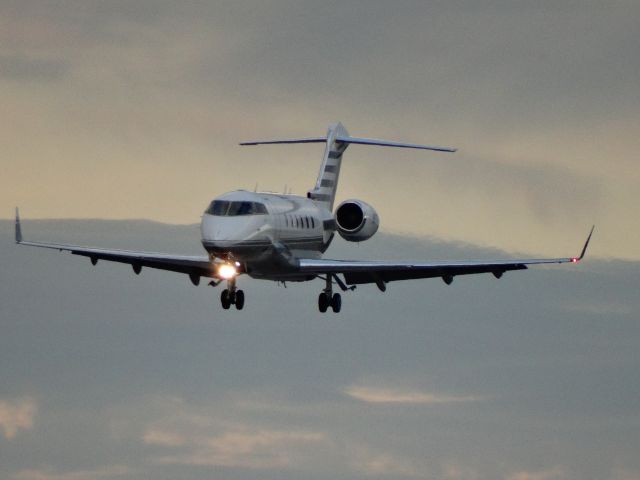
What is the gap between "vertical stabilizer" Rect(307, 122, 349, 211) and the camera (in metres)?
74.2

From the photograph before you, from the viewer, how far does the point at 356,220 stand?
70.3 meters

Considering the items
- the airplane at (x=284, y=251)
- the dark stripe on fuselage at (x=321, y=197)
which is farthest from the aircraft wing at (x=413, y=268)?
the dark stripe on fuselage at (x=321, y=197)

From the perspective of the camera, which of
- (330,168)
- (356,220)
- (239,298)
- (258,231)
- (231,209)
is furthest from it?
(330,168)

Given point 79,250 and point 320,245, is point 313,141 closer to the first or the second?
point 320,245

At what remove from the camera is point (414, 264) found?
213 feet

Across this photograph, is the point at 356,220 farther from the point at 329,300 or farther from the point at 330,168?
the point at 330,168

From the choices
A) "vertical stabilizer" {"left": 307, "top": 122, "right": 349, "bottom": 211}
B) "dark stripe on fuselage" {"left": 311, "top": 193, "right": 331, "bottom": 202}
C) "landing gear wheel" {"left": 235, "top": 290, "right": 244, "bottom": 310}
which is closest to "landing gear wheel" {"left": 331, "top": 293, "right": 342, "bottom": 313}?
"vertical stabilizer" {"left": 307, "top": 122, "right": 349, "bottom": 211}

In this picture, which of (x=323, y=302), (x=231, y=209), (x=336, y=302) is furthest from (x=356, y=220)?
(x=231, y=209)

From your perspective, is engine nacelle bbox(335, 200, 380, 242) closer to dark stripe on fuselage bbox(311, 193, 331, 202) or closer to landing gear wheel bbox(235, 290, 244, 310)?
dark stripe on fuselage bbox(311, 193, 331, 202)

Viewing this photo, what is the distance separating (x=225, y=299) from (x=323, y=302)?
25.7 ft

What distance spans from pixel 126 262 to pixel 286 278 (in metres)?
6.75

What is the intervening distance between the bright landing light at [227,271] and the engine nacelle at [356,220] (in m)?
9.65

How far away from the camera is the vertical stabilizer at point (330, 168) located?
74.2 meters

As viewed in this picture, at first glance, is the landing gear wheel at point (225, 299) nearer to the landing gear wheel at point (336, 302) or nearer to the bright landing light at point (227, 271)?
the bright landing light at point (227, 271)
